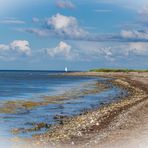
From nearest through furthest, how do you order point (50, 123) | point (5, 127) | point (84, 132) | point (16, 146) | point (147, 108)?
1. point (16, 146)
2. point (84, 132)
3. point (5, 127)
4. point (50, 123)
5. point (147, 108)

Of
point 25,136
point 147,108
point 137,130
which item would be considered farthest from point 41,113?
point 137,130

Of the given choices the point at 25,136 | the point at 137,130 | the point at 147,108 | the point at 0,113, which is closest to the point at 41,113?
the point at 0,113

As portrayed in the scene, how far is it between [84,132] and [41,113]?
1164 cm

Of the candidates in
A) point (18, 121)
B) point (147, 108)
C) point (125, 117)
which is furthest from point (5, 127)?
point (147, 108)

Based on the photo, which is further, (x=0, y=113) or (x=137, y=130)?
(x=0, y=113)

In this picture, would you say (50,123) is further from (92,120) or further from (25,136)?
(25,136)

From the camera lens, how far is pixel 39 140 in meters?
19.9

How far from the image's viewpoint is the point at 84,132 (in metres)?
21.4

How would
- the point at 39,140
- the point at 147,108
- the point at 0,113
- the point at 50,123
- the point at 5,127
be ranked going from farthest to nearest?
the point at 0,113
the point at 147,108
the point at 50,123
the point at 5,127
the point at 39,140

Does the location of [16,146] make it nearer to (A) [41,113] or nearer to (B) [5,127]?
(B) [5,127]

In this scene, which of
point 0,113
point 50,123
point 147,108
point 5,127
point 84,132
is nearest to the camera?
point 84,132

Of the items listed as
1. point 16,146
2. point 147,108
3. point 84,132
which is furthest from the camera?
point 147,108

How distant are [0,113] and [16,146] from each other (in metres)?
13.9

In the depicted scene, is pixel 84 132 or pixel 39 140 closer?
pixel 39 140
